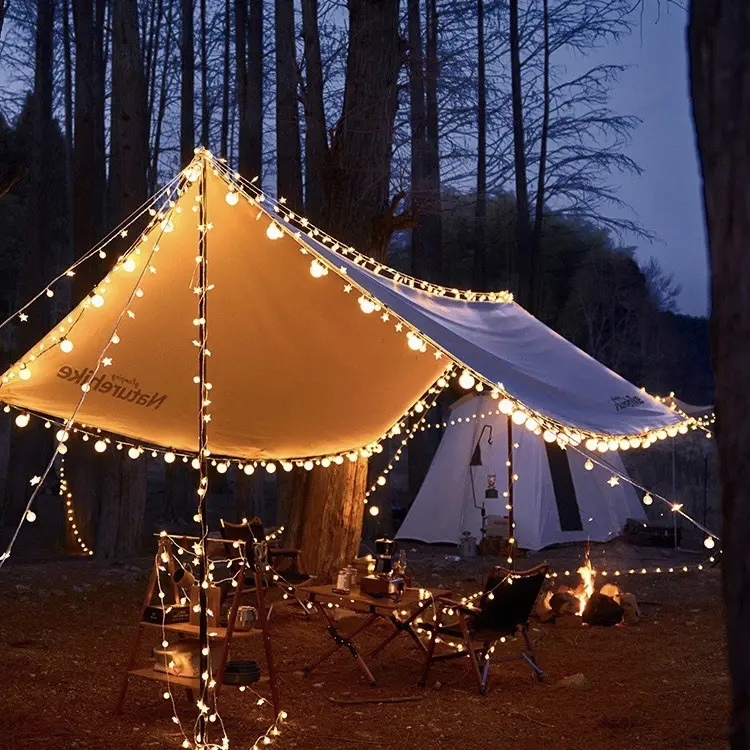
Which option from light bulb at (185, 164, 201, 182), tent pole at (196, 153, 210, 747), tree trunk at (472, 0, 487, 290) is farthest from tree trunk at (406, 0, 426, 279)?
tent pole at (196, 153, 210, 747)

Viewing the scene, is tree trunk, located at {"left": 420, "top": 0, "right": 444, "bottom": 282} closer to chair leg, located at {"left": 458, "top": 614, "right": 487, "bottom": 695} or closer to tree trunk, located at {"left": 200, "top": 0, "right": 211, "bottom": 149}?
tree trunk, located at {"left": 200, "top": 0, "right": 211, "bottom": 149}

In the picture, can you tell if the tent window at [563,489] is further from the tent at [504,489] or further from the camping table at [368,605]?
the camping table at [368,605]

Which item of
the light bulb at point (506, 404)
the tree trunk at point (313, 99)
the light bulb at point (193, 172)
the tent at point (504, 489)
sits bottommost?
the tent at point (504, 489)

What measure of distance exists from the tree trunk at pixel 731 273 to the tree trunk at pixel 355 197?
581cm

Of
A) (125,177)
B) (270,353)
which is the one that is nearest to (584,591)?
(270,353)

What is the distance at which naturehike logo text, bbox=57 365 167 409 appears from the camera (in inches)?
213

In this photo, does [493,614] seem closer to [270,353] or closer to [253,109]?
[270,353]

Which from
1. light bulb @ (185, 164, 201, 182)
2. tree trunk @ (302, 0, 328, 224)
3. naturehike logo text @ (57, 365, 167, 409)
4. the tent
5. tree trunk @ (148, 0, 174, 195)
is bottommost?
the tent

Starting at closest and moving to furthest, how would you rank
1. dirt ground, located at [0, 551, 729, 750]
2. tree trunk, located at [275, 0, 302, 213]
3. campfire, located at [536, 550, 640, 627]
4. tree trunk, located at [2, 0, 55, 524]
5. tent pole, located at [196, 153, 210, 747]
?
tent pole, located at [196, 153, 210, 747]
dirt ground, located at [0, 551, 729, 750]
campfire, located at [536, 550, 640, 627]
tree trunk, located at [275, 0, 302, 213]
tree trunk, located at [2, 0, 55, 524]

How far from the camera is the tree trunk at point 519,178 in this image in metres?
15.3

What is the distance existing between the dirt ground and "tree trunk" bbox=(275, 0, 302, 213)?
509 centimetres

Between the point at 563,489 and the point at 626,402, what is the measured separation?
221 inches

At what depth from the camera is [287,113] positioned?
10773 mm

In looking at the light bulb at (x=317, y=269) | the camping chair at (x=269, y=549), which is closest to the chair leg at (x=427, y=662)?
the camping chair at (x=269, y=549)
